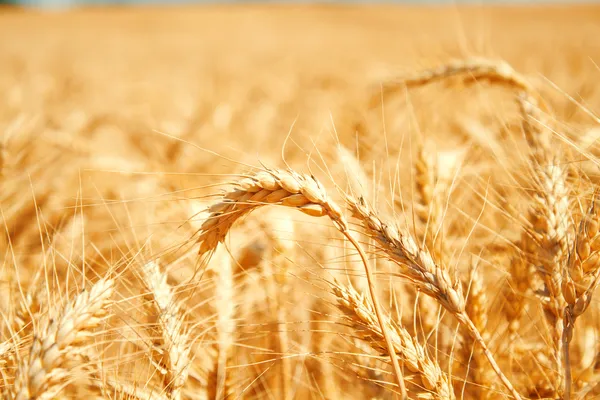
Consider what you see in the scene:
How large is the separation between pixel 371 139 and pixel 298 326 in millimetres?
880

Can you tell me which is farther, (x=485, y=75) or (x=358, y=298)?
(x=485, y=75)

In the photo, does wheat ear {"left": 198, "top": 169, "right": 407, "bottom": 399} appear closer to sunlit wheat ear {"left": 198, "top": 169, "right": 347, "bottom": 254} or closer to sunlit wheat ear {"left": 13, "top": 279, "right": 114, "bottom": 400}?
sunlit wheat ear {"left": 198, "top": 169, "right": 347, "bottom": 254}

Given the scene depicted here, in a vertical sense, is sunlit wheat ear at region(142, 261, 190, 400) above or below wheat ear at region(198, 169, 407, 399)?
below

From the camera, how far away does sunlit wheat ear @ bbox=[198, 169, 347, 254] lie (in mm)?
692

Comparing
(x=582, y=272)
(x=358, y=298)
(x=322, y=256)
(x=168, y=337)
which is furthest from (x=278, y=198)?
(x=322, y=256)

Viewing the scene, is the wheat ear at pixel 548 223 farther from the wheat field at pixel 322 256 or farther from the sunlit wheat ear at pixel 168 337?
the sunlit wheat ear at pixel 168 337

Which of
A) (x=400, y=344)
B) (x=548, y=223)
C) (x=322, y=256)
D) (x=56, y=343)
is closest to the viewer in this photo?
(x=56, y=343)

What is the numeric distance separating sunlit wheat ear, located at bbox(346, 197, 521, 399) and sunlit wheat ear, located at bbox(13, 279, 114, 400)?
1.45 feet

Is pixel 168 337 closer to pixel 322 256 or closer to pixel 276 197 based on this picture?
pixel 276 197

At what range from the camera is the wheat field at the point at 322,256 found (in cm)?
74

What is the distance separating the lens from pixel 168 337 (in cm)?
82

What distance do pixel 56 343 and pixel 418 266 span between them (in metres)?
0.56

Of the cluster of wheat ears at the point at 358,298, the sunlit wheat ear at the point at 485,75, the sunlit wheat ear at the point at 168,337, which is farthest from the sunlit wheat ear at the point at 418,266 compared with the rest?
the sunlit wheat ear at the point at 485,75

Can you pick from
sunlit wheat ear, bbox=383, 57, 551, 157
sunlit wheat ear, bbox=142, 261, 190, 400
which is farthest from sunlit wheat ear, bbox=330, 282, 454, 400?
sunlit wheat ear, bbox=383, 57, 551, 157
